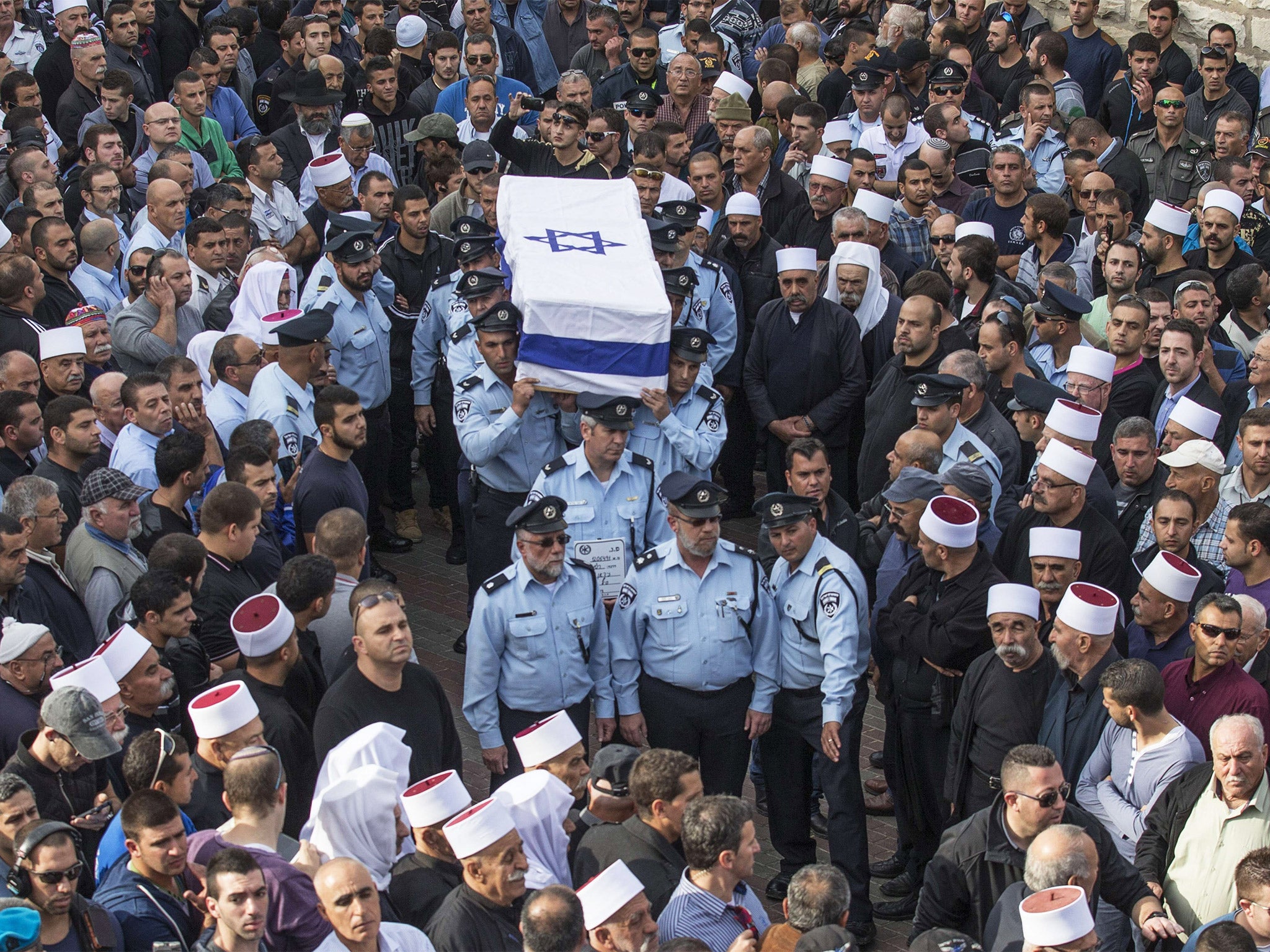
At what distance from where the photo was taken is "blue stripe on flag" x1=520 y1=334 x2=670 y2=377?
827 cm

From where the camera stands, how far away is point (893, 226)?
35.5 ft

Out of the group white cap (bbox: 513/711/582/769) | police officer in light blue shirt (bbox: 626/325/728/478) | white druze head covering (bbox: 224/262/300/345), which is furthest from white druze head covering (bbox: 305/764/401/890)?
white druze head covering (bbox: 224/262/300/345)

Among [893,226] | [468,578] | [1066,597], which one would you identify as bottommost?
[468,578]

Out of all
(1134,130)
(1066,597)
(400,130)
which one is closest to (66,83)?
(400,130)

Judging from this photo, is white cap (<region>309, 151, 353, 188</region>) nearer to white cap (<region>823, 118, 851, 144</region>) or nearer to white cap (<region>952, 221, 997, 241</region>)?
white cap (<region>823, 118, 851, 144</region>)

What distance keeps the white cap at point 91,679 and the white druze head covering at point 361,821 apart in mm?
876

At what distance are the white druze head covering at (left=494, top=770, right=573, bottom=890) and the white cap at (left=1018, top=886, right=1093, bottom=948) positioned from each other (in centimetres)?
160

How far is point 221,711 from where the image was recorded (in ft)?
19.0

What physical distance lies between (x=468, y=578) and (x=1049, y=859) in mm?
4410

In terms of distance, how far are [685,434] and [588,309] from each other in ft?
2.69

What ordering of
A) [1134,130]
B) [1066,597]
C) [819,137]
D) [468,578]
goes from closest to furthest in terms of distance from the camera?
[1066,597] < [468,578] < [819,137] < [1134,130]

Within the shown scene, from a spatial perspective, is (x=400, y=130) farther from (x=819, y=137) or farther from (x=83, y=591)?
(x=83, y=591)

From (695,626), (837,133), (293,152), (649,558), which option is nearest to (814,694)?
(695,626)

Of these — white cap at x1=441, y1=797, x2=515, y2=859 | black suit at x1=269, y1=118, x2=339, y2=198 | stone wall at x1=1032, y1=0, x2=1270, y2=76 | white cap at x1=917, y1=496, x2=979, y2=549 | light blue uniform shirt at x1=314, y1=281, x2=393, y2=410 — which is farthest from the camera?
stone wall at x1=1032, y1=0, x2=1270, y2=76
